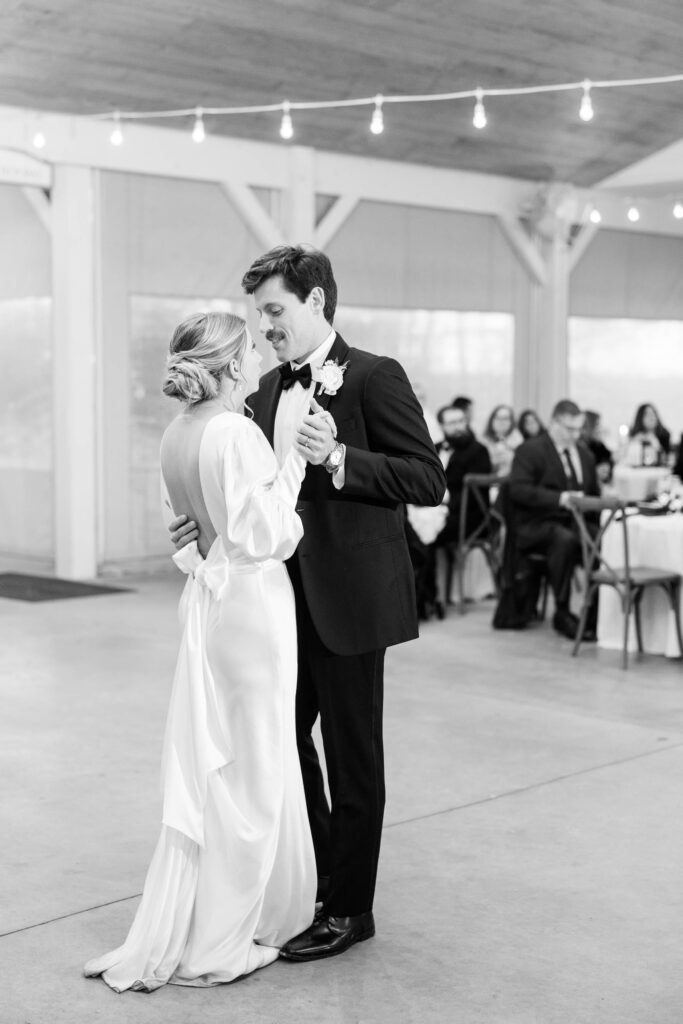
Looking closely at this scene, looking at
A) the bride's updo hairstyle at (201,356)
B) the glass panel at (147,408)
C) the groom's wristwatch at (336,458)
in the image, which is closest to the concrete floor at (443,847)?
the groom's wristwatch at (336,458)

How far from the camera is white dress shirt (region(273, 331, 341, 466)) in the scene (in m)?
3.16

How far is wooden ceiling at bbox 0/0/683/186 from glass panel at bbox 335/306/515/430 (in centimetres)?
156

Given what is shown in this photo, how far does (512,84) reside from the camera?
383 inches

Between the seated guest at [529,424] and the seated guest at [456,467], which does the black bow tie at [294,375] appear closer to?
the seated guest at [456,467]

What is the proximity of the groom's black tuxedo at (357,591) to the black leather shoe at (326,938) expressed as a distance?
0.03m

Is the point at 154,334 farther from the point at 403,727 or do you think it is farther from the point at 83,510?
the point at 403,727

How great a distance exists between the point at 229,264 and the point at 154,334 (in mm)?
839

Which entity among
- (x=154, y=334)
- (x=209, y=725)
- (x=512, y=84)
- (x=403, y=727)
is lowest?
(x=403, y=727)

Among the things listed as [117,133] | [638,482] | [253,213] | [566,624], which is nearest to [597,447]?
[638,482]

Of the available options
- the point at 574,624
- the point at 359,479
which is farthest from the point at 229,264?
the point at 359,479

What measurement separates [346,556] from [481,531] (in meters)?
6.00

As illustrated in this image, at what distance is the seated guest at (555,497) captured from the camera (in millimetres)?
7848

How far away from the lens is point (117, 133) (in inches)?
370

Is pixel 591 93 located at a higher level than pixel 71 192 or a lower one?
higher
